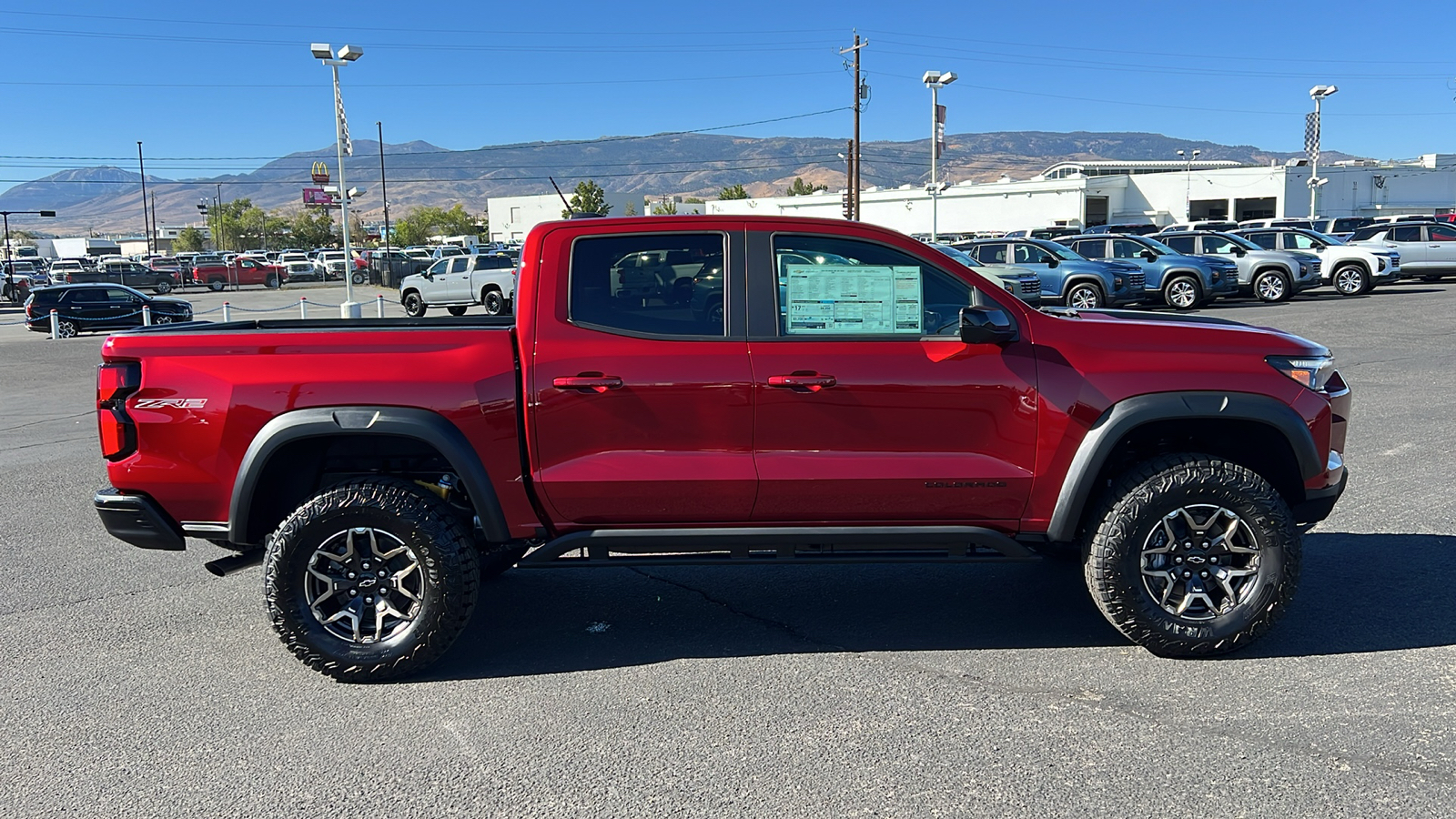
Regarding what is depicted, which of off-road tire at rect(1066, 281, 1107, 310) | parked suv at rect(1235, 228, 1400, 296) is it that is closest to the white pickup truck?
off-road tire at rect(1066, 281, 1107, 310)

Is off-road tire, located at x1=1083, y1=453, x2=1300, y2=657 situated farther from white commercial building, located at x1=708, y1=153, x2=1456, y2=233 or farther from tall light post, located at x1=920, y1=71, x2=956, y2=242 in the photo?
white commercial building, located at x1=708, y1=153, x2=1456, y2=233

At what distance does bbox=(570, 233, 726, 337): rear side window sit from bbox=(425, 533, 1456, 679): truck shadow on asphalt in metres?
1.42

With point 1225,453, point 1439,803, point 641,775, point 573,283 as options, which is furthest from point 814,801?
point 1225,453

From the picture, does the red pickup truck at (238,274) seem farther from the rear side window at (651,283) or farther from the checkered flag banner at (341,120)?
the rear side window at (651,283)

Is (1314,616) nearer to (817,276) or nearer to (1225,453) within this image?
(1225,453)

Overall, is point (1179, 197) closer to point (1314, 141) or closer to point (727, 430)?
point (1314, 141)

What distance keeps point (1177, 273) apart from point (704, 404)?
20730 mm

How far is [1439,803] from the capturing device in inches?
134

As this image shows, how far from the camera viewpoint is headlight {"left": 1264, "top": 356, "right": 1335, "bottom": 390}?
4559mm

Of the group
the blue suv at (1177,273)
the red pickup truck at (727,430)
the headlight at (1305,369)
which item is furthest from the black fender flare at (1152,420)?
the blue suv at (1177,273)

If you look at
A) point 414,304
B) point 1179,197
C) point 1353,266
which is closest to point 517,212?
point 1179,197

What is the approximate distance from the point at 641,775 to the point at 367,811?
86cm

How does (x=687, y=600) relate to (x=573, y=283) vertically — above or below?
below

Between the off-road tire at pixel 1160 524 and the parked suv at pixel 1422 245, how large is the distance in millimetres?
25959
